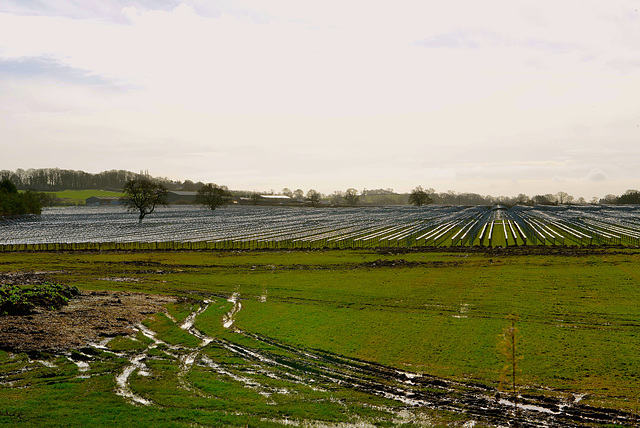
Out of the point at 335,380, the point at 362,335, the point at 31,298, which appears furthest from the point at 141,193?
the point at 335,380

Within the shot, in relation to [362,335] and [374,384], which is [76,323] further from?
[374,384]

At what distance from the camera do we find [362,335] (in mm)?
23641

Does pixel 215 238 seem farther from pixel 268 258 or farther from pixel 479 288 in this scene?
pixel 479 288

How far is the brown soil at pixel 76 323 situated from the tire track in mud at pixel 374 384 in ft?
12.9

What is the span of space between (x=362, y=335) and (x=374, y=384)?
20.3 feet

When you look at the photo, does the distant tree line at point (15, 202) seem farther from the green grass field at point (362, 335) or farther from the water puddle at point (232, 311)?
the water puddle at point (232, 311)

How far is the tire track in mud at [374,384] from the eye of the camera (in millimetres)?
14750

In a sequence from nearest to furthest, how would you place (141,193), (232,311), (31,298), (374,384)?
(374,384)
(31,298)
(232,311)
(141,193)

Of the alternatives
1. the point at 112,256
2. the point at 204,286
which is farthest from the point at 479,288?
the point at 112,256

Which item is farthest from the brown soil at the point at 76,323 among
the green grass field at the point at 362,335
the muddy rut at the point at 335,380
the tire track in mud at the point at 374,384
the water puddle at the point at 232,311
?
the water puddle at the point at 232,311

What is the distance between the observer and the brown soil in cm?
2233

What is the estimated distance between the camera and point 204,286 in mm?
39250

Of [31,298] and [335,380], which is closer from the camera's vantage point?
[335,380]

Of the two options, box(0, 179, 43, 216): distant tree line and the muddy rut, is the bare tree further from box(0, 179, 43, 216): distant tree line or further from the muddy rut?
the muddy rut
